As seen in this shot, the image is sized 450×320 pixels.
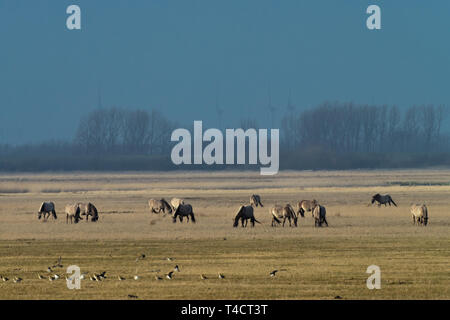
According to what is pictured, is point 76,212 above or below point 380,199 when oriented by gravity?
above

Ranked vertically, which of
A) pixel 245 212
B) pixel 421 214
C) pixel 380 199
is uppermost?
pixel 245 212

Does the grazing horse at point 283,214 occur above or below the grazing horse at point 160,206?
above

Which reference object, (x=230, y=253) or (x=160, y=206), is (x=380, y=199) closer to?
(x=160, y=206)

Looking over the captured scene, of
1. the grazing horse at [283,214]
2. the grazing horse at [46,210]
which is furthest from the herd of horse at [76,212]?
the grazing horse at [283,214]

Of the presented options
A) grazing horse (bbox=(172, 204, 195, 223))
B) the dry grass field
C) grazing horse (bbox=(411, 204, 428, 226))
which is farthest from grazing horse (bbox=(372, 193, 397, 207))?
grazing horse (bbox=(172, 204, 195, 223))

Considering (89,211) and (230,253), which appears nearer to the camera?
(230,253)

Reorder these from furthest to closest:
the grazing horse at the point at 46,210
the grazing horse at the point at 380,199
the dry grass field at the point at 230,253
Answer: the grazing horse at the point at 380,199 → the grazing horse at the point at 46,210 → the dry grass field at the point at 230,253

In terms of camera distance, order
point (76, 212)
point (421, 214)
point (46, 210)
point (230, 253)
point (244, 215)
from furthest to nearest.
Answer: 1. point (46, 210)
2. point (76, 212)
3. point (421, 214)
4. point (244, 215)
5. point (230, 253)

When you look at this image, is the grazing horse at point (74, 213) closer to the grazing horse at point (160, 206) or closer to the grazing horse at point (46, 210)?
the grazing horse at point (46, 210)

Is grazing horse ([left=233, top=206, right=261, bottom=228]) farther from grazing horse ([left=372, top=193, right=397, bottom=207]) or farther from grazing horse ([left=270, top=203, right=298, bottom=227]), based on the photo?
grazing horse ([left=372, top=193, right=397, bottom=207])

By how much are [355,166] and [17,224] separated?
302 ft

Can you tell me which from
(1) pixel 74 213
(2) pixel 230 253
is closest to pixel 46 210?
(1) pixel 74 213

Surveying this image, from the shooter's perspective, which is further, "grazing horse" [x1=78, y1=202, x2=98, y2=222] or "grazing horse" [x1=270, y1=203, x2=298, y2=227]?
"grazing horse" [x1=78, y1=202, x2=98, y2=222]

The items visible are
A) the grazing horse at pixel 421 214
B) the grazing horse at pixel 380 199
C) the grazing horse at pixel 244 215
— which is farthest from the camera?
the grazing horse at pixel 380 199
